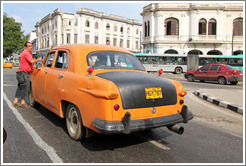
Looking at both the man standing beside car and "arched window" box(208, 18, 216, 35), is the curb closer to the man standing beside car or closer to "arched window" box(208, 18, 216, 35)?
the man standing beside car

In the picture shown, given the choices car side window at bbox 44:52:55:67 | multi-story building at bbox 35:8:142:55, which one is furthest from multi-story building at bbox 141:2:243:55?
car side window at bbox 44:52:55:67

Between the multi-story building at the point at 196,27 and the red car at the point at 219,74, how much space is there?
67.2ft

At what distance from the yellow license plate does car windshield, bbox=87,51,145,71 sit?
950mm

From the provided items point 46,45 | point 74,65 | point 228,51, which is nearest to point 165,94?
point 74,65

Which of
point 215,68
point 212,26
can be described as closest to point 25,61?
point 215,68

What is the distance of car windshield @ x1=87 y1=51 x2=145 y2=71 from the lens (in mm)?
3999

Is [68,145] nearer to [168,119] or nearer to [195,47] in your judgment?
[168,119]

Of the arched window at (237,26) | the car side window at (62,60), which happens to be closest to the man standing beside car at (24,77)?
the car side window at (62,60)

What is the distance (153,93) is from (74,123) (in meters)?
1.53

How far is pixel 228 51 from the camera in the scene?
37438 mm

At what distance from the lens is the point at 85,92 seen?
133 inches

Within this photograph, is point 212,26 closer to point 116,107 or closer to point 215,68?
point 215,68

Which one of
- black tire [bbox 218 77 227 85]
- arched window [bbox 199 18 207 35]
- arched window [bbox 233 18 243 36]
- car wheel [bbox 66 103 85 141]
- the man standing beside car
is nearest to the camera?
car wheel [bbox 66 103 85 141]

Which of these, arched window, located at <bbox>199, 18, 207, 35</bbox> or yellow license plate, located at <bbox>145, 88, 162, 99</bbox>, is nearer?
yellow license plate, located at <bbox>145, 88, 162, 99</bbox>
